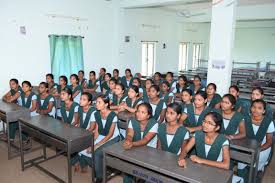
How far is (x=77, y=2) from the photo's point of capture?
6.56 meters

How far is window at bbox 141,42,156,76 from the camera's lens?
9.56 metres

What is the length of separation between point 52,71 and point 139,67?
3462 mm

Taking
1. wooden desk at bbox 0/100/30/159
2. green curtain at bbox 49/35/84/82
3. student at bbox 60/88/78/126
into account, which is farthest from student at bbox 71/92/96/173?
green curtain at bbox 49/35/84/82

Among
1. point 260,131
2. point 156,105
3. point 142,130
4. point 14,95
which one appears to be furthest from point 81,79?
point 260,131

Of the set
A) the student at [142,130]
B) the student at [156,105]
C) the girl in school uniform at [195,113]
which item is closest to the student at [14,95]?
the student at [156,105]

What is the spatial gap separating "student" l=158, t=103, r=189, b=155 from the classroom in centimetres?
1

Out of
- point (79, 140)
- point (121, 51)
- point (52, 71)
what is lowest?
point (79, 140)

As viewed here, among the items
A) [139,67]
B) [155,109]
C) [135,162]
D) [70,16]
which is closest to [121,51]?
[139,67]

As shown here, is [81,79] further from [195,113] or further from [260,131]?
[260,131]

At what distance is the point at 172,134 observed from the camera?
267 centimetres

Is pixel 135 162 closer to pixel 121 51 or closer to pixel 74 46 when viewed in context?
pixel 74 46

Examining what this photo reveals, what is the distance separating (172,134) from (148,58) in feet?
23.8

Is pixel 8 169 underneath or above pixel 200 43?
underneath

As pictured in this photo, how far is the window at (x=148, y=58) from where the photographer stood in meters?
9.56
